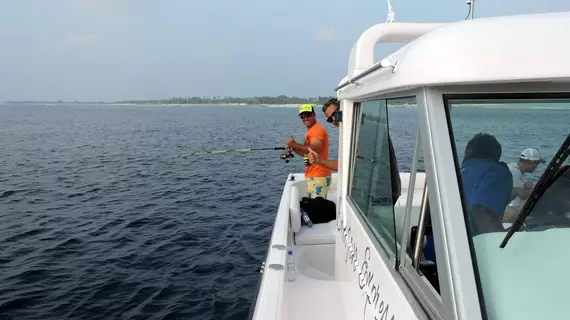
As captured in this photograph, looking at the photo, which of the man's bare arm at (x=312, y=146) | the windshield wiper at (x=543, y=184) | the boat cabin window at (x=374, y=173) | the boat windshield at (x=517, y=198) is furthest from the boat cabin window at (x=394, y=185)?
the man's bare arm at (x=312, y=146)

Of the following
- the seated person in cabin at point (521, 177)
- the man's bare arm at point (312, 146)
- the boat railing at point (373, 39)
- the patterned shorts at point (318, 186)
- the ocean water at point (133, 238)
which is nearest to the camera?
the seated person in cabin at point (521, 177)

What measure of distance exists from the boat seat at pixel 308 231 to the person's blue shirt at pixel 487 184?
3441mm

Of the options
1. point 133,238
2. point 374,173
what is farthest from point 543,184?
point 133,238

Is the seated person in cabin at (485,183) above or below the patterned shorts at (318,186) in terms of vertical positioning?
above

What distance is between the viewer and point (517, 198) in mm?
1550

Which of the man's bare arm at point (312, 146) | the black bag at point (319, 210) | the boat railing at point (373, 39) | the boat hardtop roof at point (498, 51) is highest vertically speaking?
the boat railing at point (373, 39)

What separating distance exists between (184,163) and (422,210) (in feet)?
66.3

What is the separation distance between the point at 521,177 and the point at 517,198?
0.08 metres

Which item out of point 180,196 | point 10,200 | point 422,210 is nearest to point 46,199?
point 10,200

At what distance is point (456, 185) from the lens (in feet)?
4.86

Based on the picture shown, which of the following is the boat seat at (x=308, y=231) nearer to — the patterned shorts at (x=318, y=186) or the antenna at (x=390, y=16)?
the patterned shorts at (x=318, y=186)

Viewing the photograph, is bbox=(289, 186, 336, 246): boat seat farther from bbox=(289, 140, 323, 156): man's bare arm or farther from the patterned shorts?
bbox=(289, 140, 323, 156): man's bare arm

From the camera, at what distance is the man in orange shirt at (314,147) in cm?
560

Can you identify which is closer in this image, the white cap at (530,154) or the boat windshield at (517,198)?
the boat windshield at (517,198)
